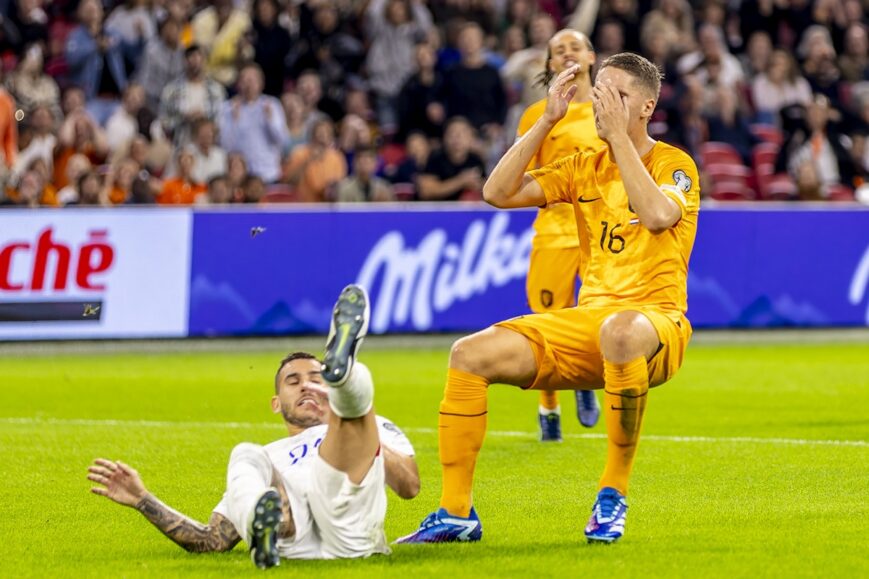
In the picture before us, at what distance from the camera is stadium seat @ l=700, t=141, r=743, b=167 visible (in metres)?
Result: 20.6

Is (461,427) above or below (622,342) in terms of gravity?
below

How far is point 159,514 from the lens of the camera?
6488 millimetres

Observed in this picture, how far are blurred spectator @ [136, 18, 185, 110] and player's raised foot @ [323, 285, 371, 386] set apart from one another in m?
13.7

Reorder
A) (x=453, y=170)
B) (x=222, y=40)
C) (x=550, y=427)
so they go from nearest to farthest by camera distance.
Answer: (x=550, y=427)
(x=453, y=170)
(x=222, y=40)

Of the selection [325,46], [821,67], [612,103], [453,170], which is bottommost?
[612,103]

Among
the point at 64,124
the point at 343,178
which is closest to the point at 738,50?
the point at 343,178

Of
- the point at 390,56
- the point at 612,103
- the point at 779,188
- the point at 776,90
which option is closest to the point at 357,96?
the point at 390,56

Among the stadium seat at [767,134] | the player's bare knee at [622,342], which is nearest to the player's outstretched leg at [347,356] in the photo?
the player's bare knee at [622,342]

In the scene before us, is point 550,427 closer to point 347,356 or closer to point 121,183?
point 347,356

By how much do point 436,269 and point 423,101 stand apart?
3626 millimetres

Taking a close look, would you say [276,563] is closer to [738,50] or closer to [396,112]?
[396,112]

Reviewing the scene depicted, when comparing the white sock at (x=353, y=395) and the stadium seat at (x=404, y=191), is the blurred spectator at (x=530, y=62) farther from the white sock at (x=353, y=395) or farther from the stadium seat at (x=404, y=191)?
the white sock at (x=353, y=395)

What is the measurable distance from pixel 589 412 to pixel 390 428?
4553mm

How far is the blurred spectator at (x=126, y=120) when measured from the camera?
18438 mm
